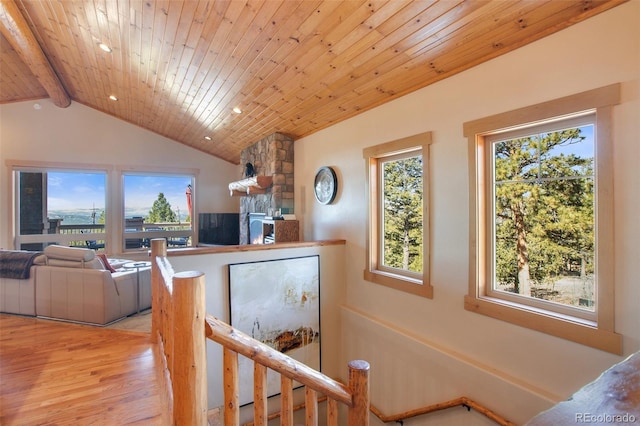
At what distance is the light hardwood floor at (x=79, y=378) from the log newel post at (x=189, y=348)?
2.91 feet

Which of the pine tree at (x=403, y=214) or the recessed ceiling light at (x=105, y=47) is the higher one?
the recessed ceiling light at (x=105, y=47)

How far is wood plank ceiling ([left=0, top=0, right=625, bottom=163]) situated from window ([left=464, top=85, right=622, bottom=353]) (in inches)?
25.0

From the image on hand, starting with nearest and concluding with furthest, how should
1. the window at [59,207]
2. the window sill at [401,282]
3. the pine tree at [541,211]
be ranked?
1. the pine tree at [541,211]
2. the window sill at [401,282]
3. the window at [59,207]

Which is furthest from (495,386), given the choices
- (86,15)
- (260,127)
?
(86,15)

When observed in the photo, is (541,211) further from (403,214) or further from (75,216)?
(75,216)

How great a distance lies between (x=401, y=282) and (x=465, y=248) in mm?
867

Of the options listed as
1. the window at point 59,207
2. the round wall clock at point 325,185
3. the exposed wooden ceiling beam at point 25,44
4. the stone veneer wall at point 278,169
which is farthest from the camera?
the window at point 59,207

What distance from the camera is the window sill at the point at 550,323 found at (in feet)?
6.05

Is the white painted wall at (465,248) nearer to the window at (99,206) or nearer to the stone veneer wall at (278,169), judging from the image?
the stone veneer wall at (278,169)

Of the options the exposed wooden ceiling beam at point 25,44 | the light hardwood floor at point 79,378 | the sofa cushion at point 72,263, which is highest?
the exposed wooden ceiling beam at point 25,44

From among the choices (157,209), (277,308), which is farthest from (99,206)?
(277,308)

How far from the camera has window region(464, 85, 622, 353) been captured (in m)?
1.86

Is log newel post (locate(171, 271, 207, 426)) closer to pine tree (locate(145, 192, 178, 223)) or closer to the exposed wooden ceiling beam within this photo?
the exposed wooden ceiling beam

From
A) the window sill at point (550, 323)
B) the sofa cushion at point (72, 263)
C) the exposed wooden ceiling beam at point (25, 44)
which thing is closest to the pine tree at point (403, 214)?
the window sill at point (550, 323)
